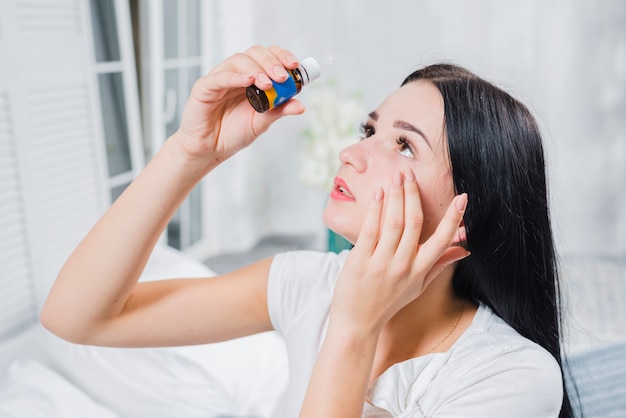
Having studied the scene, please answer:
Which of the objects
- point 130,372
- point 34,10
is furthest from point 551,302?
point 34,10

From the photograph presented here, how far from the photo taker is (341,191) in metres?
1.07

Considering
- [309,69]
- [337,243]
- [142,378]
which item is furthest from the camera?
[337,243]

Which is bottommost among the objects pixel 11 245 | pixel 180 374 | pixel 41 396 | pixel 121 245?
pixel 180 374

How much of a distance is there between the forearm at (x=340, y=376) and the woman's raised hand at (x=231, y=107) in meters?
0.34

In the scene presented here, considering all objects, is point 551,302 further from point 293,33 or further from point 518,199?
point 293,33

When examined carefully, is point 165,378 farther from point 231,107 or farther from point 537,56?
point 537,56

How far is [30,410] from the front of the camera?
4.15ft

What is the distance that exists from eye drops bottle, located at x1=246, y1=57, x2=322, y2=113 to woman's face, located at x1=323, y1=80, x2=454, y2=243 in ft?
0.48

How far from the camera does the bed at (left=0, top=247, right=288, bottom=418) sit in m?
1.37

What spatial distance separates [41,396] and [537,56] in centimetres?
301

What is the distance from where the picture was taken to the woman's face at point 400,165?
41.1 inches

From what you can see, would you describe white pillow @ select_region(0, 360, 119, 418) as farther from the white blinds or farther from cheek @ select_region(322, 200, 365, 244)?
cheek @ select_region(322, 200, 365, 244)

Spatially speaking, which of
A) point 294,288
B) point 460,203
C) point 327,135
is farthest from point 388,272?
point 327,135

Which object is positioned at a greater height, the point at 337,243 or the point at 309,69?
the point at 309,69
